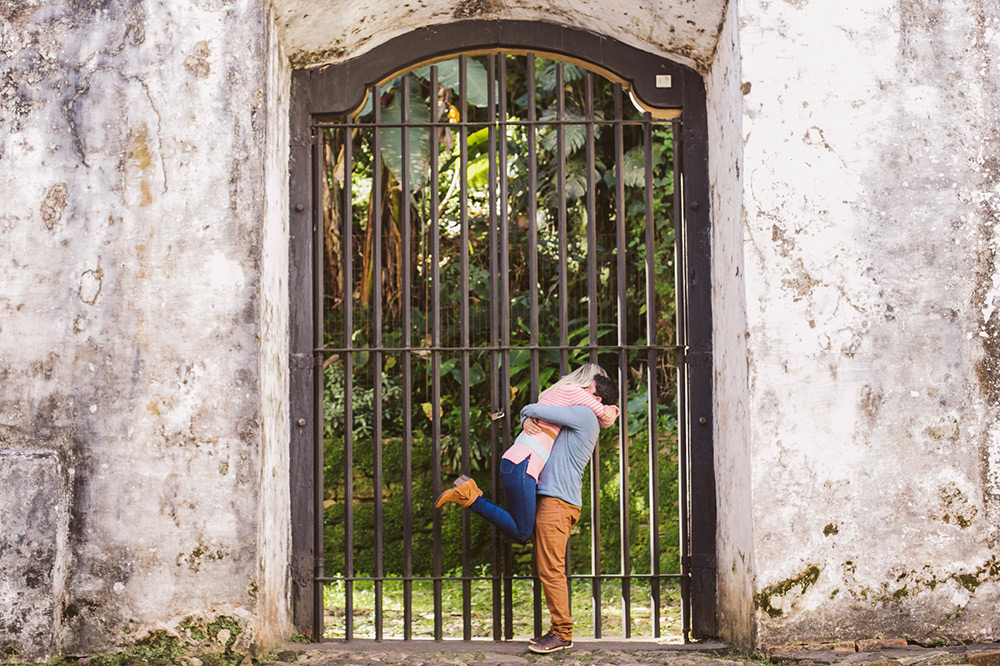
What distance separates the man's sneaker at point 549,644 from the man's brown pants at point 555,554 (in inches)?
0.9

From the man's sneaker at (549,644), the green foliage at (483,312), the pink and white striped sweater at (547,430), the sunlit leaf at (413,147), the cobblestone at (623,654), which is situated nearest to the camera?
the cobblestone at (623,654)

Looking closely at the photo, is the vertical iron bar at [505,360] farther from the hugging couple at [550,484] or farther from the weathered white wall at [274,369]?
the weathered white wall at [274,369]

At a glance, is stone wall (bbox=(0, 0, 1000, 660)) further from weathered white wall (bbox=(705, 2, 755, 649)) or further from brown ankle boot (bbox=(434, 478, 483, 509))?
brown ankle boot (bbox=(434, 478, 483, 509))

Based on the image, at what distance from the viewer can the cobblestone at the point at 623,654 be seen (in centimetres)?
337

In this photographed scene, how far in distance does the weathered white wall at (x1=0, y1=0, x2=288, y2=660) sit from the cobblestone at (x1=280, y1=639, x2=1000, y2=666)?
1.19 feet

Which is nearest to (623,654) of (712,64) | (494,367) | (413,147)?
(494,367)

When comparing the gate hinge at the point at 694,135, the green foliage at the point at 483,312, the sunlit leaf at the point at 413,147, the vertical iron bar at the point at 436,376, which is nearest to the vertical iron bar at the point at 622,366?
the gate hinge at the point at 694,135

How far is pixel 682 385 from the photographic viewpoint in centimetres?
411

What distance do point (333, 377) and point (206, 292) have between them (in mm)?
4832

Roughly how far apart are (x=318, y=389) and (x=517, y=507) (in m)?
1.05

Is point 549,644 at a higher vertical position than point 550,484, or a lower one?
lower

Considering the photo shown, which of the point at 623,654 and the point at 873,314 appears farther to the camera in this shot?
the point at 623,654

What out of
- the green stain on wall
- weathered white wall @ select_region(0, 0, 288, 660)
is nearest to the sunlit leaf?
weathered white wall @ select_region(0, 0, 288, 660)

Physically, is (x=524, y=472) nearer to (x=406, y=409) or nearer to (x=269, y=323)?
(x=406, y=409)
